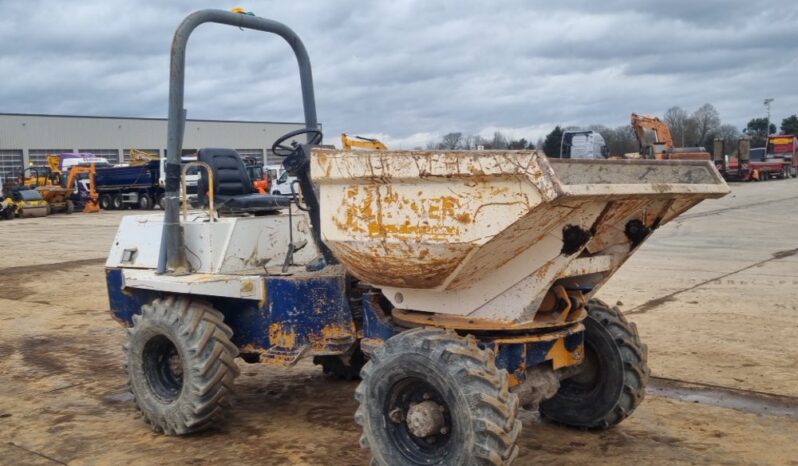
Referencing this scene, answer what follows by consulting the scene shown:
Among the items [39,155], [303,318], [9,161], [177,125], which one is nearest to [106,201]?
[9,161]

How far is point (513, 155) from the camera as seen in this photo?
11.2ft

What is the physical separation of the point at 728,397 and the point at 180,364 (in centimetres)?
379

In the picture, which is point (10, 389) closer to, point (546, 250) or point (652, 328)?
point (546, 250)

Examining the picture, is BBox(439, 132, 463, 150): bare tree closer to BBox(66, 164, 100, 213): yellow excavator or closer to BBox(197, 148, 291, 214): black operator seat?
BBox(197, 148, 291, 214): black operator seat

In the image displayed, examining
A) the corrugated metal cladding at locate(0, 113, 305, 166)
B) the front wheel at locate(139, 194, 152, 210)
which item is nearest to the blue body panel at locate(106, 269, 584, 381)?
the front wheel at locate(139, 194, 152, 210)

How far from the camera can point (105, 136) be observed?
5703cm

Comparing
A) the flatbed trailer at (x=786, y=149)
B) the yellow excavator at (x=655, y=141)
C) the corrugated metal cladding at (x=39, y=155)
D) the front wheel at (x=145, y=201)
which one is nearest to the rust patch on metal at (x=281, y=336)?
the yellow excavator at (x=655, y=141)

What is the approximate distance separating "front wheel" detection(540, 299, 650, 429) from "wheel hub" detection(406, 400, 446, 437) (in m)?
1.46

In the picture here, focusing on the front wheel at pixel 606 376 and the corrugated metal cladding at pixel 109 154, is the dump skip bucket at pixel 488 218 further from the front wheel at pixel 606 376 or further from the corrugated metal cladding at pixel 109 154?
the corrugated metal cladding at pixel 109 154

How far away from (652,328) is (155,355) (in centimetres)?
484

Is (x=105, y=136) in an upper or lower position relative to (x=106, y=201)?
upper

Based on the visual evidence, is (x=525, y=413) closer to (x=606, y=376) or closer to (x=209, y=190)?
(x=606, y=376)

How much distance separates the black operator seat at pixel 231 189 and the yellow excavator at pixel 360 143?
0.93 metres

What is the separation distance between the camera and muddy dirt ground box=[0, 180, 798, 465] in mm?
4789
